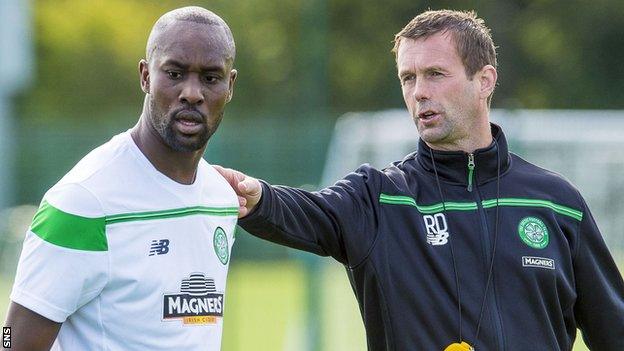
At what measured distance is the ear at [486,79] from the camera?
172 inches

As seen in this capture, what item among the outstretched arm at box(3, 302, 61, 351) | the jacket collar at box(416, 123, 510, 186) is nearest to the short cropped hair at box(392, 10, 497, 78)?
the jacket collar at box(416, 123, 510, 186)

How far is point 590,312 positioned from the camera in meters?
4.26

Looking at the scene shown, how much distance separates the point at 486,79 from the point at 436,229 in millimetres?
606

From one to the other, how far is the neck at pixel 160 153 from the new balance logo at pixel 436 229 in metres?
0.89

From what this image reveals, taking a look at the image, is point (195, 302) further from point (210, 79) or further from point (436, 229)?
point (436, 229)

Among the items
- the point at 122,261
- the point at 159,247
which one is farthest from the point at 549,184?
the point at 122,261

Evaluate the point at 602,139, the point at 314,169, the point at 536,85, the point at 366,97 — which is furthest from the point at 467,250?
the point at 366,97

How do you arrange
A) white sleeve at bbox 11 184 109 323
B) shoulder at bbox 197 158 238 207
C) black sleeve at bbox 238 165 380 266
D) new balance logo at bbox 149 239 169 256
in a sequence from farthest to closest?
black sleeve at bbox 238 165 380 266, shoulder at bbox 197 158 238 207, new balance logo at bbox 149 239 169 256, white sleeve at bbox 11 184 109 323

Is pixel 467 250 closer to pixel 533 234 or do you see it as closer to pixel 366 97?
pixel 533 234

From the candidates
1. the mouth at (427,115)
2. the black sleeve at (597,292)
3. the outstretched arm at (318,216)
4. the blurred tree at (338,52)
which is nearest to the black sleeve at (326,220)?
the outstretched arm at (318,216)

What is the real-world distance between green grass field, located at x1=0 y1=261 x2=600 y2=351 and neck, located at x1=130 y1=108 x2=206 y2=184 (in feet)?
14.2

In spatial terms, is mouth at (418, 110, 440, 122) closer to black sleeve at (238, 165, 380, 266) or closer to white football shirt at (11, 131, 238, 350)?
black sleeve at (238, 165, 380, 266)

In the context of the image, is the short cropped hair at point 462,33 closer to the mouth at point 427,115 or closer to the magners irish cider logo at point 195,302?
the mouth at point 427,115

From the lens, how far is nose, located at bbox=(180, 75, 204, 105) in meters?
3.47
